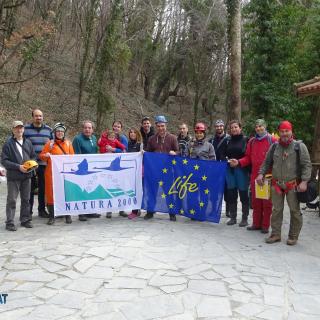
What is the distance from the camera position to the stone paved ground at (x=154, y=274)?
14.1 ft

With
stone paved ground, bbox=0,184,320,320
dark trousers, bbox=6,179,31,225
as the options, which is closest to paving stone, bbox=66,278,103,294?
stone paved ground, bbox=0,184,320,320

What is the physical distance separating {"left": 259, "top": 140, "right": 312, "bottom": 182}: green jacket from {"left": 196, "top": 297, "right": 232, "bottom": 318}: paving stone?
8.72 feet

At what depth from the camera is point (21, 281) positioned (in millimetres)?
4961

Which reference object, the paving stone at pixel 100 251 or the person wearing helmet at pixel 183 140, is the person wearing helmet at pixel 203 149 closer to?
the person wearing helmet at pixel 183 140

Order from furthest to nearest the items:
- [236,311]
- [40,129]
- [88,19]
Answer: [88,19]
[40,129]
[236,311]

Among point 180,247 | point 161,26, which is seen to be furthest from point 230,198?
point 161,26

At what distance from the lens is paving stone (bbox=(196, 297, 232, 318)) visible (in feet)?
13.9

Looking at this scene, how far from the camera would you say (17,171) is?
23.8 feet

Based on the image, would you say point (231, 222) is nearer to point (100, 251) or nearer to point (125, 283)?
point (100, 251)

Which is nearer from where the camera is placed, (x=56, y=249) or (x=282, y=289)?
(x=282, y=289)

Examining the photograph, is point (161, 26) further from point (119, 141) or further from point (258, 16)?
point (119, 141)

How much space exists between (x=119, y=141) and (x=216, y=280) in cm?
Result: 418

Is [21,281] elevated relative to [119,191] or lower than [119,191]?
lower

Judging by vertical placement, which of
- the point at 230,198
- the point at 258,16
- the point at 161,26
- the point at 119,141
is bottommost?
the point at 230,198
